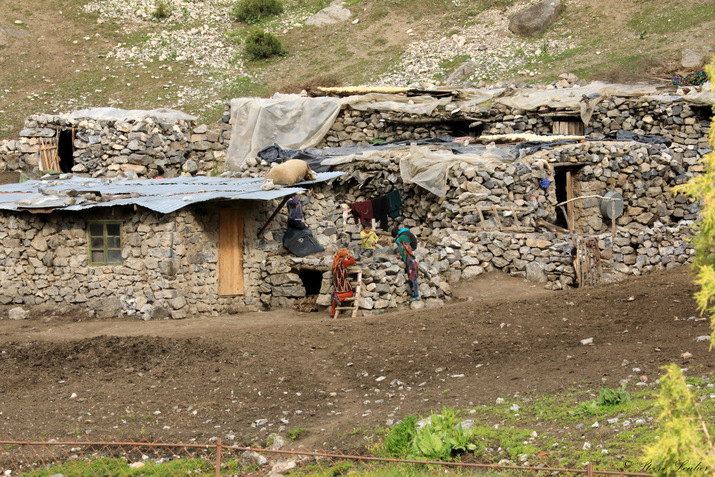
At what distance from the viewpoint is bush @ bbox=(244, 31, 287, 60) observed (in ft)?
126

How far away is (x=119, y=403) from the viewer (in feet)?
35.7

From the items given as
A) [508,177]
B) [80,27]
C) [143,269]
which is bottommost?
[143,269]

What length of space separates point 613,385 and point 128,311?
9898mm

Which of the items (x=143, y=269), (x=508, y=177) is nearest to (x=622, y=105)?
(x=508, y=177)

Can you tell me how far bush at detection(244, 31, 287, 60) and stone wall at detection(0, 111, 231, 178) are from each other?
47.2 ft

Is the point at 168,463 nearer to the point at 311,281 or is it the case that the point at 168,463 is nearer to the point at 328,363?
the point at 328,363

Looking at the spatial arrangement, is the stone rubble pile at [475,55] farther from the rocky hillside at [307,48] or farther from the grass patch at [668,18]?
the grass patch at [668,18]

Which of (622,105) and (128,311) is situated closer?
(128,311)

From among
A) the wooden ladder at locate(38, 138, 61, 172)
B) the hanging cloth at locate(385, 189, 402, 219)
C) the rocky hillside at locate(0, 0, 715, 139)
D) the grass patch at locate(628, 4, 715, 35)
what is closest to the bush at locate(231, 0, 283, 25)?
the rocky hillside at locate(0, 0, 715, 139)

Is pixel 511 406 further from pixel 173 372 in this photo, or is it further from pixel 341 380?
pixel 173 372

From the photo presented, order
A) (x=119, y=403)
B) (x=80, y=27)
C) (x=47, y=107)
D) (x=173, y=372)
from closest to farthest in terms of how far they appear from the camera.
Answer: (x=119, y=403), (x=173, y=372), (x=47, y=107), (x=80, y=27)

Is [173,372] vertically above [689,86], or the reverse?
[689,86]

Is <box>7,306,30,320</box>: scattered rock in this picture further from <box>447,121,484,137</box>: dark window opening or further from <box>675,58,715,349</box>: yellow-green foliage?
<box>447,121,484,137</box>: dark window opening

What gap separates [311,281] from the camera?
1786 centimetres
